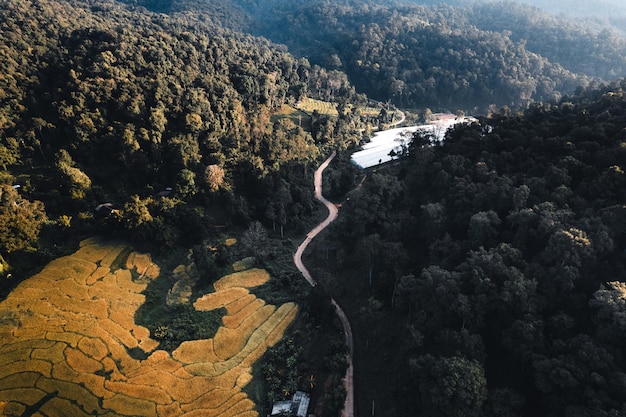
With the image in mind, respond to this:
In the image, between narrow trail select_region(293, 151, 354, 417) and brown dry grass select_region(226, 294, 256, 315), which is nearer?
narrow trail select_region(293, 151, 354, 417)

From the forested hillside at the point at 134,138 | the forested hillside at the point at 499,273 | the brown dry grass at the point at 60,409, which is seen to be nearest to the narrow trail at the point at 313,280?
the forested hillside at the point at 499,273

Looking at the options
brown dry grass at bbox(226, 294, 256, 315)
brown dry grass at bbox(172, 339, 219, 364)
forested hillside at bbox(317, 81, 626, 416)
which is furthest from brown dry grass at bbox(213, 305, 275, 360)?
forested hillside at bbox(317, 81, 626, 416)

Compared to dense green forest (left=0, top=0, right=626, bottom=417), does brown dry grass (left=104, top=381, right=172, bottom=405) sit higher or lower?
lower

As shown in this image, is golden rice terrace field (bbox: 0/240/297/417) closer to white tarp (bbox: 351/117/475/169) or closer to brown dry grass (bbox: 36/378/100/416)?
brown dry grass (bbox: 36/378/100/416)

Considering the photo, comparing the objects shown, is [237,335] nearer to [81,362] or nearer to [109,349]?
[109,349]

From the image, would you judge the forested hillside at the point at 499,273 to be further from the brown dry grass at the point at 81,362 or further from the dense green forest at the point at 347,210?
the brown dry grass at the point at 81,362

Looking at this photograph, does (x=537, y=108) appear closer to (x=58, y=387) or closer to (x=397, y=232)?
(x=397, y=232)

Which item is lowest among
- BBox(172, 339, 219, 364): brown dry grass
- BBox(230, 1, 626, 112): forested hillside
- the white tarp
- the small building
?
BBox(172, 339, 219, 364): brown dry grass
